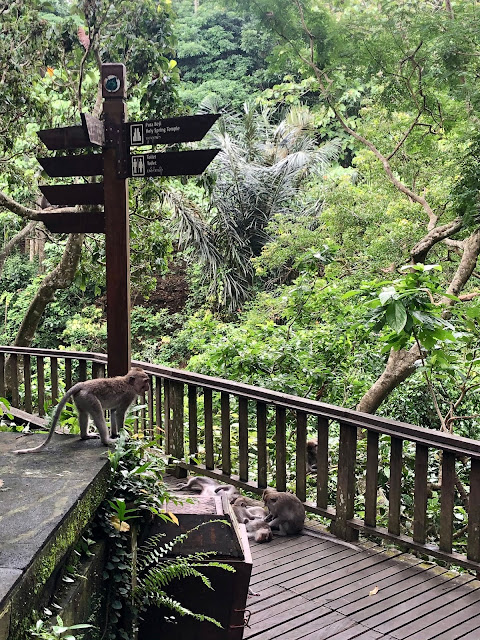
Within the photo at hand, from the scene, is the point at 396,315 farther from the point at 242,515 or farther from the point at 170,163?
the point at 242,515

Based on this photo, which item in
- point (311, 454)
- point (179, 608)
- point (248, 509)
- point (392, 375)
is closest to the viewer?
point (179, 608)

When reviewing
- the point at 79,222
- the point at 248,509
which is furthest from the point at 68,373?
the point at 79,222

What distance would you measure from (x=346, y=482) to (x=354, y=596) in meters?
0.81

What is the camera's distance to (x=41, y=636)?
1610mm

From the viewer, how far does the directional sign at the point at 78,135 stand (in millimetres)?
3275

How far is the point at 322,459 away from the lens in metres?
4.09

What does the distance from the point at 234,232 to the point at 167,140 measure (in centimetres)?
1133

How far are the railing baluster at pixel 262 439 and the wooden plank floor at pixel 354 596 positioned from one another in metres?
0.62

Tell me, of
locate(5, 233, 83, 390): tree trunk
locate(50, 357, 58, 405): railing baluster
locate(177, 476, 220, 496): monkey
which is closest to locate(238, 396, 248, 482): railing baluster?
locate(177, 476, 220, 496): monkey

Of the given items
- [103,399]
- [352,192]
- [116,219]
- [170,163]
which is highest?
[352,192]

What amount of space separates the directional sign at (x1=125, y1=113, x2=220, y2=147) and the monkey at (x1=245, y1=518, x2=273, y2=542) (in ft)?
7.94

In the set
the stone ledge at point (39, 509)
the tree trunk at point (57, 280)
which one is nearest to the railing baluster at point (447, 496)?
the stone ledge at point (39, 509)

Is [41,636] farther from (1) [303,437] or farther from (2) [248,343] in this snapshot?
(2) [248,343]

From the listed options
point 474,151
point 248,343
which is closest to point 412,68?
point 474,151
